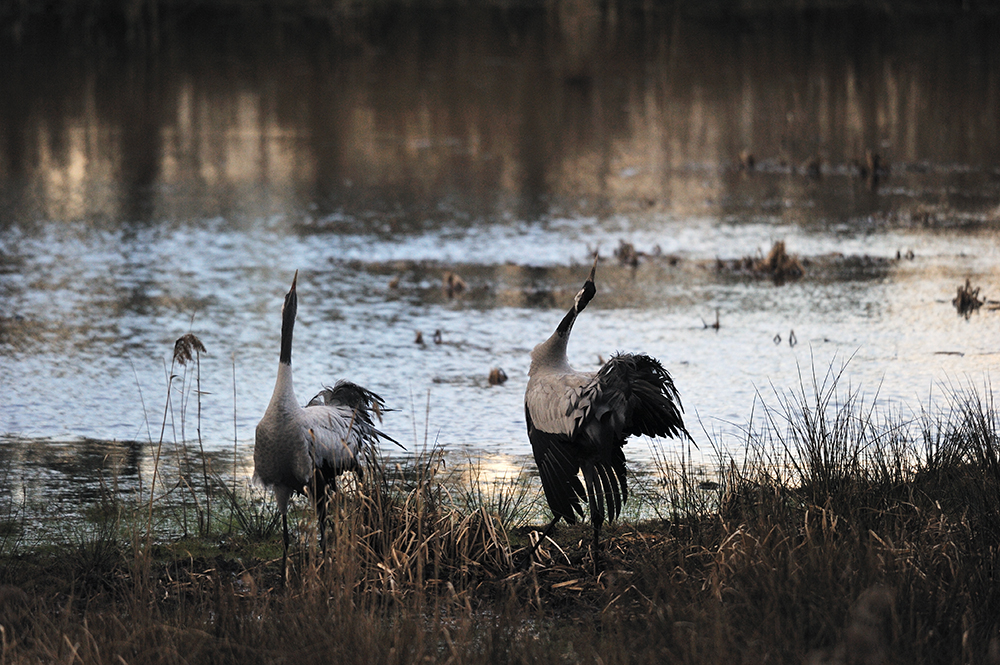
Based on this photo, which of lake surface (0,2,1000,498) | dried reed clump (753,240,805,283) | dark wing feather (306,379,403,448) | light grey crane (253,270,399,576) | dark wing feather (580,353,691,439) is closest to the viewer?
dark wing feather (580,353,691,439)

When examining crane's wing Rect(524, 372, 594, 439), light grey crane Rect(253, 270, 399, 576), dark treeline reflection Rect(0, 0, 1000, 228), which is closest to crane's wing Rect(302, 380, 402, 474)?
light grey crane Rect(253, 270, 399, 576)

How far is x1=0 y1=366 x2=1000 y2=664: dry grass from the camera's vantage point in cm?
463

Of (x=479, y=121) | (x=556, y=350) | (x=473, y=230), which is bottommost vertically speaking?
(x=556, y=350)

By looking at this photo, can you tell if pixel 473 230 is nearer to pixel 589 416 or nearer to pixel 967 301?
pixel 967 301

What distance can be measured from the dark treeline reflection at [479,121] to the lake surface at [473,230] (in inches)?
3.9

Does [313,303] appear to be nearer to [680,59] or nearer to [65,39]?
[680,59]

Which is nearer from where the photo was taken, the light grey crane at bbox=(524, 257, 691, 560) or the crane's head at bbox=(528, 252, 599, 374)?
the light grey crane at bbox=(524, 257, 691, 560)

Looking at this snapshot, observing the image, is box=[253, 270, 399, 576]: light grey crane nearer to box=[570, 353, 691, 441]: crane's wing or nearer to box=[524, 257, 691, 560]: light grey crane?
box=[524, 257, 691, 560]: light grey crane

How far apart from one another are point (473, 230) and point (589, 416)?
379 inches

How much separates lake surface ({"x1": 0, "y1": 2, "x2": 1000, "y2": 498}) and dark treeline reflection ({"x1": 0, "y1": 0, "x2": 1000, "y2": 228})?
0.10 meters

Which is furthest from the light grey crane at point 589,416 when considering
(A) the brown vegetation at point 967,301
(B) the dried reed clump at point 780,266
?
(B) the dried reed clump at point 780,266

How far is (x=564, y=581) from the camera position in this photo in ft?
19.4

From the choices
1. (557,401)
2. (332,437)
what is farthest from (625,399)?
(332,437)

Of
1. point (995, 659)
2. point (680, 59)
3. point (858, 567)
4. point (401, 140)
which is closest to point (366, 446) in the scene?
point (858, 567)
